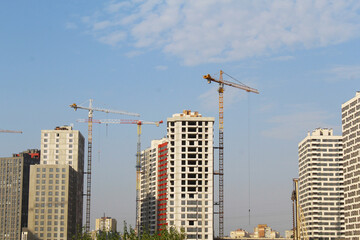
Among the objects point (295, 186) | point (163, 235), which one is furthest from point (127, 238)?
point (295, 186)

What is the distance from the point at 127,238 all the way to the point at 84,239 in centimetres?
1173

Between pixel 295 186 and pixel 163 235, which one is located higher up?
pixel 295 186

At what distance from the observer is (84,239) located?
166625 mm

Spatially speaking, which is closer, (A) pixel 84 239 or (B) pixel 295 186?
(A) pixel 84 239

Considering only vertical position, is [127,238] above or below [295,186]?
below

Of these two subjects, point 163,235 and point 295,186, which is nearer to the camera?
point 163,235

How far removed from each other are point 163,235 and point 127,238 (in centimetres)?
1130

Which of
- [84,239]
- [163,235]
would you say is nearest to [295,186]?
[163,235]

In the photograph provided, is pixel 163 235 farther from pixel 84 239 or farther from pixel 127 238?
pixel 84 239

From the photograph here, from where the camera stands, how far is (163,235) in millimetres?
175375

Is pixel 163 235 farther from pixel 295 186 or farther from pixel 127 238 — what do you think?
pixel 295 186

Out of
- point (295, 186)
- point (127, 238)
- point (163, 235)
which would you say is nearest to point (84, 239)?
point (127, 238)

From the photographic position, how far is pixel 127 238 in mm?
169625

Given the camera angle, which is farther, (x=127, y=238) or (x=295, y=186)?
(x=295, y=186)
